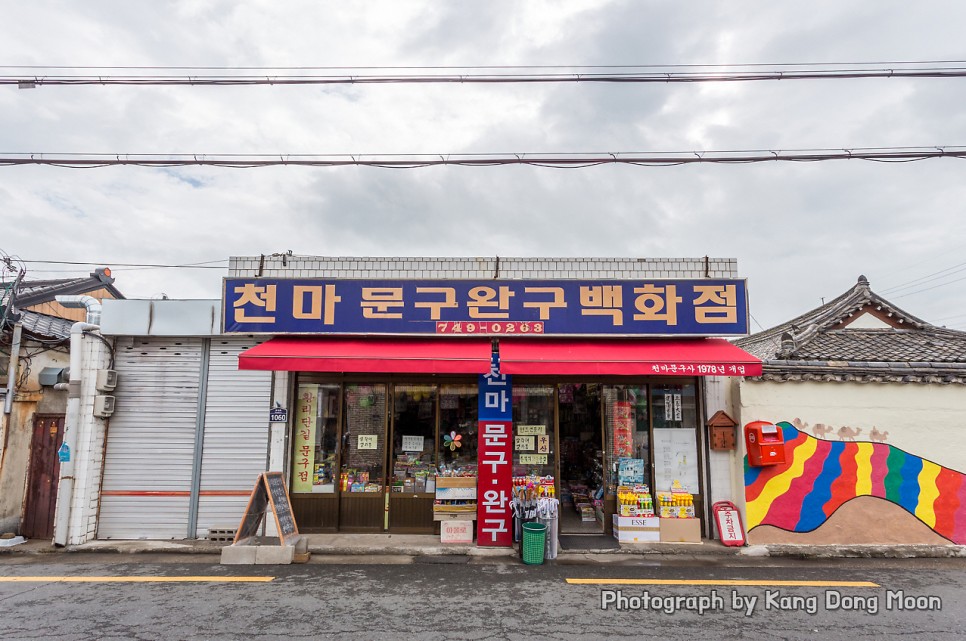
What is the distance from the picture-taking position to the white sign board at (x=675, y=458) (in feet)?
33.4

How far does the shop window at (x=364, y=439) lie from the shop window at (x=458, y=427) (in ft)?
3.83

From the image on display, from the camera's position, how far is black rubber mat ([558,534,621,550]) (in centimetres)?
943

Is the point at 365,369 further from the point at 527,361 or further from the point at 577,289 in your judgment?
the point at 577,289

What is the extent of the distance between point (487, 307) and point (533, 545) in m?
4.26

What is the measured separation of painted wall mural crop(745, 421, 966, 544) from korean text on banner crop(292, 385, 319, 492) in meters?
8.24

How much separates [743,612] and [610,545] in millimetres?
3065

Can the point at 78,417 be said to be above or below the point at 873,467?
above

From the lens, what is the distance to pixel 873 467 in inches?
376

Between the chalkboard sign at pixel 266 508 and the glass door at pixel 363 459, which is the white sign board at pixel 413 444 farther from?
the chalkboard sign at pixel 266 508

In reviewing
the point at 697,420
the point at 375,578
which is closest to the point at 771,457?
the point at 697,420

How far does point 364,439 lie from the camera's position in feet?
34.3

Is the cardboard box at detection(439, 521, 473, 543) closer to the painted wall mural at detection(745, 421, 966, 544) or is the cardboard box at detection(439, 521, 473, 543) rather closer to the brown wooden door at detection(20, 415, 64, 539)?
the painted wall mural at detection(745, 421, 966, 544)

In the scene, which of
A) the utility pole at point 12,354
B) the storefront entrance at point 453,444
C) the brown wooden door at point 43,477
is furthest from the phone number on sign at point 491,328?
the utility pole at point 12,354

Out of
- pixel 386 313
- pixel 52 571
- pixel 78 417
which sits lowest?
pixel 52 571
